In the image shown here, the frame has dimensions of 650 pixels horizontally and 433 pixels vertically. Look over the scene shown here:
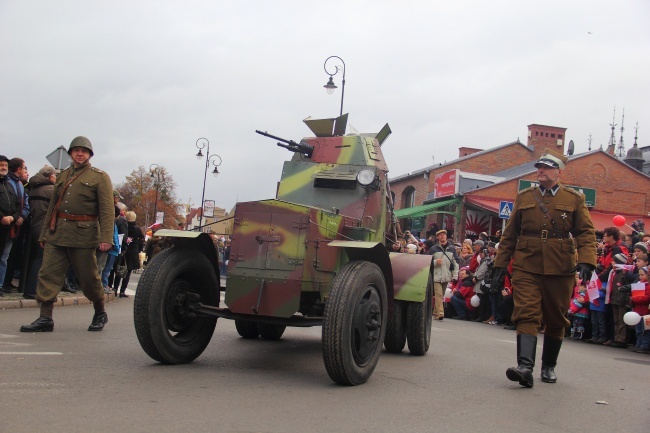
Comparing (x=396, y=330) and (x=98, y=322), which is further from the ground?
(x=396, y=330)

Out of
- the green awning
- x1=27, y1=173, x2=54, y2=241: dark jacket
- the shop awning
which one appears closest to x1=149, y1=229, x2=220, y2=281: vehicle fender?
x1=27, y1=173, x2=54, y2=241: dark jacket

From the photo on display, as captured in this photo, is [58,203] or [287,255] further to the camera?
[58,203]

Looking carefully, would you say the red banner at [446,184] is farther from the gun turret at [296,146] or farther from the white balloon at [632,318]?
the gun turret at [296,146]

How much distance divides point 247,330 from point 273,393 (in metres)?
3.49

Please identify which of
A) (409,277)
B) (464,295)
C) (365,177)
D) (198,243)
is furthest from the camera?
(464,295)

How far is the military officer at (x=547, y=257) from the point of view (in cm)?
670

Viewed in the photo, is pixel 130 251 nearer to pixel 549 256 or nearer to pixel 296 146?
pixel 296 146

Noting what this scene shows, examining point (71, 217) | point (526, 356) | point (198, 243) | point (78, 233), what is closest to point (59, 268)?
point (78, 233)

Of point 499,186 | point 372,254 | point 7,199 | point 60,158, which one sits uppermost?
point 499,186

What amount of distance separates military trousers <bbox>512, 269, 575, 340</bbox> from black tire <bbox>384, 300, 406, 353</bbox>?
196 cm

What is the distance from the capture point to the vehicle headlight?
8.47 meters

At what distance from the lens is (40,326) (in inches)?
332

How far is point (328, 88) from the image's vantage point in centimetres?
2273

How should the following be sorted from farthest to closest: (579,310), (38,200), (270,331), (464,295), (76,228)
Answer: (464,295) < (579,310) < (38,200) < (270,331) < (76,228)
